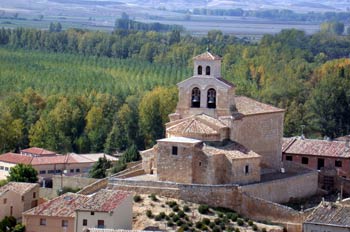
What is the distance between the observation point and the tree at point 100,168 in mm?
57188

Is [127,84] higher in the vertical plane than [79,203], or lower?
lower

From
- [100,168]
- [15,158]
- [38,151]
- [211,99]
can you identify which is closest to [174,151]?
[211,99]

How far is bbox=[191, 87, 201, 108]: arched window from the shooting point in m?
54.0

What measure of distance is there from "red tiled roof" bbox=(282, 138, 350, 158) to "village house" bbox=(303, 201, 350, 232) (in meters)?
11.0

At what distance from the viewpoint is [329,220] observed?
46156 mm

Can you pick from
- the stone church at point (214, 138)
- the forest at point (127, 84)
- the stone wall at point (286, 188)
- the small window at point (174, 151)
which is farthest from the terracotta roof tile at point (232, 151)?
the forest at point (127, 84)

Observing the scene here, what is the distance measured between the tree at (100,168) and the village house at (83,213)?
26.2ft

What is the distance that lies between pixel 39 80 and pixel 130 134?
2723 cm

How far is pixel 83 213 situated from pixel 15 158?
56.8ft

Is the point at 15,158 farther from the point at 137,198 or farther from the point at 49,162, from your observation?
the point at 137,198

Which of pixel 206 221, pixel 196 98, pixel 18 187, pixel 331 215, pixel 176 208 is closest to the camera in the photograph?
pixel 331 215

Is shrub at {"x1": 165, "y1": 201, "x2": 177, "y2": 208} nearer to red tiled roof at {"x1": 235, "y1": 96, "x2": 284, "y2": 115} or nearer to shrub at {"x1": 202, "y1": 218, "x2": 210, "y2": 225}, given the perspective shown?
shrub at {"x1": 202, "y1": 218, "x2": 210, "y2": 225}

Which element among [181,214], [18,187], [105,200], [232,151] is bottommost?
[181,214]

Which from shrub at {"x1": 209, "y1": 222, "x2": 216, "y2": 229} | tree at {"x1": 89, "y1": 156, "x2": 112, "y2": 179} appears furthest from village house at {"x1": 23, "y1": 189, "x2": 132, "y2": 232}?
tree at {"x1": 89, "y1": 156, "x2": 112, "y2": 179}
